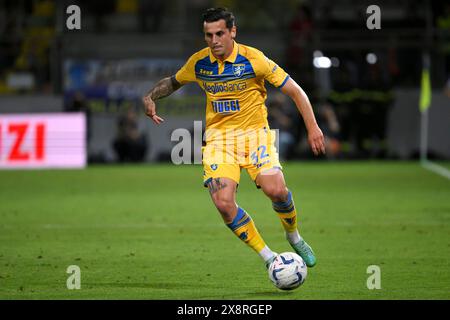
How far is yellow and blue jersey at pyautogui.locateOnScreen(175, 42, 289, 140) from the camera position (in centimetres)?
844

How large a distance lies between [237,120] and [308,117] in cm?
69

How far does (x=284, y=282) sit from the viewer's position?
784 centimetres

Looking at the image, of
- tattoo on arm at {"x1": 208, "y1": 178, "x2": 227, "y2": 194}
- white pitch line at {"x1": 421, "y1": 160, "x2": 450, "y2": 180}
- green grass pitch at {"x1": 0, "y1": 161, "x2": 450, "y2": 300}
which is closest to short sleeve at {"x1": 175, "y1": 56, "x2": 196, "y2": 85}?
tattoo on arm at {"x1": 208, "y1": 178, "x2": 227, "y2": 194}

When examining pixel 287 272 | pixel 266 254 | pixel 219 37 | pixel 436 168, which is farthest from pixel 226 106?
pixel 436 168

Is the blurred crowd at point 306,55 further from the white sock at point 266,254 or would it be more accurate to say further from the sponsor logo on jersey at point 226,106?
the white sock at point 266,254

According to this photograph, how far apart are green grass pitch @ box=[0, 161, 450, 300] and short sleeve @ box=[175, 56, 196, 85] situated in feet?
5.78

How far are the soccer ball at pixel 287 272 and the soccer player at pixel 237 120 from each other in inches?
8.8

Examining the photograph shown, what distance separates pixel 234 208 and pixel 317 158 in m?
16.7

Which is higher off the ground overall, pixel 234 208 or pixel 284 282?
pixel 234 208

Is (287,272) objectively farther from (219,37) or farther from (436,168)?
(436,168)

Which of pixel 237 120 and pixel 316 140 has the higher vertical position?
pixel 237 120

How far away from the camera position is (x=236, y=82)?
332 inches

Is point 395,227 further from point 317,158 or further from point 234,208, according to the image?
point 317,158
